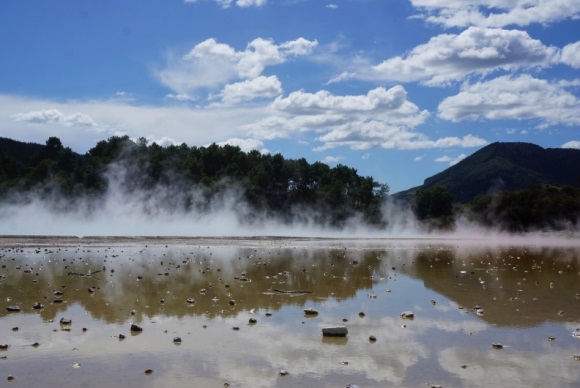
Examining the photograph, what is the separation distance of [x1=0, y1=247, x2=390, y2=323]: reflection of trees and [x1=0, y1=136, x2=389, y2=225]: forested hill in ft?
195

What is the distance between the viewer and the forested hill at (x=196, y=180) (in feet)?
283

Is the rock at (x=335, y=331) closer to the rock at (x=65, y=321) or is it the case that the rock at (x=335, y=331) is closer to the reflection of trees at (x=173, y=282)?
the reflection of trees at (x=173, y=282)

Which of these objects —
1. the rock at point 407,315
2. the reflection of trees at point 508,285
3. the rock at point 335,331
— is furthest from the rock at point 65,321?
the reflection of trees at point 508,285

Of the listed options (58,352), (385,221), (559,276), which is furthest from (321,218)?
(58,352)

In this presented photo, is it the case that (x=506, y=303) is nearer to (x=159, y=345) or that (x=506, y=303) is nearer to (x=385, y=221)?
(x=159, y=345)

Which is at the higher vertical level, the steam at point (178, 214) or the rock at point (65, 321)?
the steam at point (178, 214)

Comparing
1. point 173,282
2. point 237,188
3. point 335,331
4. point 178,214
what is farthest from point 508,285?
point 237,188

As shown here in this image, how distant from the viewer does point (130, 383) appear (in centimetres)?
820

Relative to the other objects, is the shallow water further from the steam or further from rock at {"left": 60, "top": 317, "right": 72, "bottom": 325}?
the steam

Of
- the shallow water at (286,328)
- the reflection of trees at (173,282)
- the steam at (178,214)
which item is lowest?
the shallow water at (286,328)

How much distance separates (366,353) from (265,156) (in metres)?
94.1

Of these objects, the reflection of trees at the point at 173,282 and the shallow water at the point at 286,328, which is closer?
the shallow water at the point at 286,328

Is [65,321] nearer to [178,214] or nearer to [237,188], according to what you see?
[178,214]

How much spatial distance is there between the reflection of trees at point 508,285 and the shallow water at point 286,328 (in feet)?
0.22
